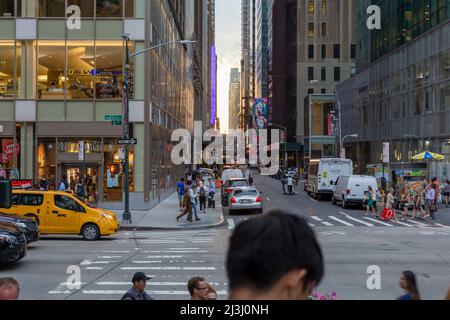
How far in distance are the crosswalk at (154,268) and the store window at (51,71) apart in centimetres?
1332

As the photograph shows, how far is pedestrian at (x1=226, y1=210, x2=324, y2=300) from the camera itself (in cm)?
220

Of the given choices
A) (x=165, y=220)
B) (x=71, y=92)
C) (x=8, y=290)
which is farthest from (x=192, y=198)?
(x=8, y=290)

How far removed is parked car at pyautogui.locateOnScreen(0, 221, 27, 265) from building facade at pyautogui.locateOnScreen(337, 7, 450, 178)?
99.2ft

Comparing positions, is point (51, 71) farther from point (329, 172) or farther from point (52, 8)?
point (329, 172)

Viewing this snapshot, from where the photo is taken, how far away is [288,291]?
2281 millimetres

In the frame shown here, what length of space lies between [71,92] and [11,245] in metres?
19.1

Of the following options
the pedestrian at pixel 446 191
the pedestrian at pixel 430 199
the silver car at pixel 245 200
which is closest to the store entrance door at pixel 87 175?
the silver car at pixel 245 200

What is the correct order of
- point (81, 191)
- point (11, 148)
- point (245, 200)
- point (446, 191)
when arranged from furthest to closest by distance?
point (446, 191) < point (245, 200) < point (11, 148) < point (81, 191)

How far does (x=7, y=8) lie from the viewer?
32.4m

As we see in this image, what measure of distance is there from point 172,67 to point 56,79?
1945cm

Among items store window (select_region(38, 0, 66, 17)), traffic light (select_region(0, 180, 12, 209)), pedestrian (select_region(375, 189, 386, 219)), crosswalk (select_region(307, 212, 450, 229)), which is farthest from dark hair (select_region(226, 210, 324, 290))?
store window (select_region(38, 0, 66, 17))

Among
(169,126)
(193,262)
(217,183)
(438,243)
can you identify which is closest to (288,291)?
(193,262)

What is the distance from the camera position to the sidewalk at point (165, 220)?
2558 centimetres
